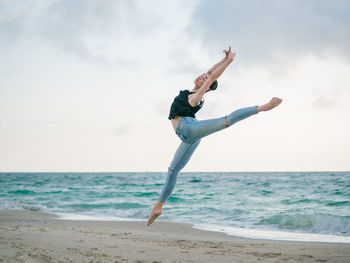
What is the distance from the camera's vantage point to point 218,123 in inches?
184

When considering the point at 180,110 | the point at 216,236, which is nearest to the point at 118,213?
the point at 216,236

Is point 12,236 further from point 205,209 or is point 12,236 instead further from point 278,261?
point 205,209

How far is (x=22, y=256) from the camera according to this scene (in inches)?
187

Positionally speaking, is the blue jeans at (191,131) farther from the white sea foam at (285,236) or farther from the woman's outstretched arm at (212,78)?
the white sea foam at (285,236)

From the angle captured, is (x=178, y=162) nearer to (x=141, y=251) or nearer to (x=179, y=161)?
(x=179, y=161)

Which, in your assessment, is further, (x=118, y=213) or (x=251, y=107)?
(x=118, y=213)

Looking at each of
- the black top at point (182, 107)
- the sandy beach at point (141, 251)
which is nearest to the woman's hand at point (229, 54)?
the black top at point (182, 107)

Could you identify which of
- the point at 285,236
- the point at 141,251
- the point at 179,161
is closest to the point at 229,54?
the point at 179,161

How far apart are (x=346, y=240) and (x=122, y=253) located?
5.24m

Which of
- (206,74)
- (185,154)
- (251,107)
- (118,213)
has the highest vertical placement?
(206,74)

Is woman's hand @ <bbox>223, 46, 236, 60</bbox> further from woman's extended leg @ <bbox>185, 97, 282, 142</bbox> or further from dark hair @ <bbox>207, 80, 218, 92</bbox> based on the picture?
woman's extended leg @ <bbox>185, 97, 282, 142</bbox>

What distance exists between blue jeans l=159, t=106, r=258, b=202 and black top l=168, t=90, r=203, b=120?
0.38ft

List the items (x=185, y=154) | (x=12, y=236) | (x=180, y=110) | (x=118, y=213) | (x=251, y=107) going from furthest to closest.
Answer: (x=118, y=213)
(x=12, y=236)
(x=185, y=154)
(x=180, y=110)
(x=251, y=107)

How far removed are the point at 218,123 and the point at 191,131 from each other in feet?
1.27
